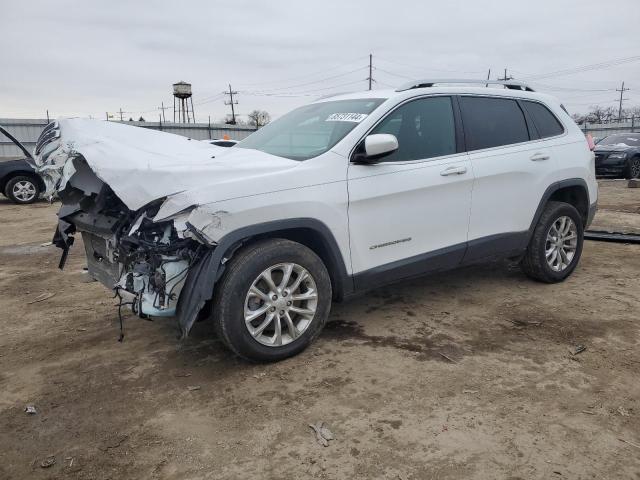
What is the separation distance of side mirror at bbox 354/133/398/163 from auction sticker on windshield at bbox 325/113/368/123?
1.05 feet

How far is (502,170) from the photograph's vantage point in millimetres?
4227

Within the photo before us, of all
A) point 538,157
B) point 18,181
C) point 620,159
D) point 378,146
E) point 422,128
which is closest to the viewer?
point 378,146

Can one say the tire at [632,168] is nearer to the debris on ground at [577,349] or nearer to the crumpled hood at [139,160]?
the debris on ground at [577,349]

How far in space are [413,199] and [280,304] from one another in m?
1.30

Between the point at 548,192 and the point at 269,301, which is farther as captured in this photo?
the point at 548,192

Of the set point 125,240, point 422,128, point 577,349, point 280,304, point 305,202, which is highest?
point 422,128

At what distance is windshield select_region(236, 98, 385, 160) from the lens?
3.58 metres

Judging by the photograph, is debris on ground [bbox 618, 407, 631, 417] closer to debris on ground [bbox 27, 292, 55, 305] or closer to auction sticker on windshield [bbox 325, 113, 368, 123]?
auction sticker on windshield [bbox 325, 113, 368, 123]

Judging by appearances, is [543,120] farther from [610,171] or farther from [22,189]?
[610,171]

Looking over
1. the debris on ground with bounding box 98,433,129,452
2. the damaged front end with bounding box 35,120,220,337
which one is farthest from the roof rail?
the debris on ground with bounding box 98,433,129,452

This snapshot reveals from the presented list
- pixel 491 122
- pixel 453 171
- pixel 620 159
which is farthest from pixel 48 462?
pixel 620 159

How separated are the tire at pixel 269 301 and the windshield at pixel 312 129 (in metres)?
0.74

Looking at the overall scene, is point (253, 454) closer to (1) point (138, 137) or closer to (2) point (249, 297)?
(2) point (249, 297)

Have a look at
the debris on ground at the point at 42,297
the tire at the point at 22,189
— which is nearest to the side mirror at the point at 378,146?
the debris on ground at the point at 42,297
